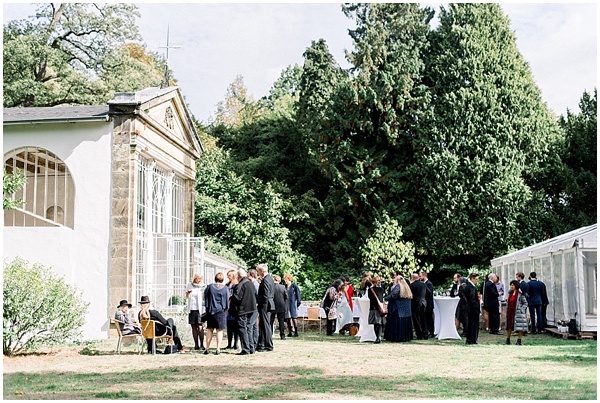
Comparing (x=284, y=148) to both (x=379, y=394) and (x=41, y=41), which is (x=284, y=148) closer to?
(x=41, y=41)

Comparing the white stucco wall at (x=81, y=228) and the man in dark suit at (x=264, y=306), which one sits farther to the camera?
the white stucco wall at (x=81, y=228)

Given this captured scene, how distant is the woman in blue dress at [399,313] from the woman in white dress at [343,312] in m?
2.98

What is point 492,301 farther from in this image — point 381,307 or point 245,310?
point 245,310

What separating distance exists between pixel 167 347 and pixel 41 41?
25.6 metres

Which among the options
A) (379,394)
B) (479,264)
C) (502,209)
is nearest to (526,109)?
(502,209)

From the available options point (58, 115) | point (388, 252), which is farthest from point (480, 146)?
point (58, 115)

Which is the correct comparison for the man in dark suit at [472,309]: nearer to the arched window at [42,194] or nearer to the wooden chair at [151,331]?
the wooden chair at [151,331]

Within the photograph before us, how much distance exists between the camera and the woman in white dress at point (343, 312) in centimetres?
2028

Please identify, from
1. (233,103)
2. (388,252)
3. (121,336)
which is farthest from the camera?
(233,103)

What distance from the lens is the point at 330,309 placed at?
66.6ft

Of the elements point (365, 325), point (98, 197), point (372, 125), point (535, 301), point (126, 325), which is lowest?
point (365, 325)

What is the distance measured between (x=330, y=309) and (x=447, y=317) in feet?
12.2

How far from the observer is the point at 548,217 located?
31094 millimetres

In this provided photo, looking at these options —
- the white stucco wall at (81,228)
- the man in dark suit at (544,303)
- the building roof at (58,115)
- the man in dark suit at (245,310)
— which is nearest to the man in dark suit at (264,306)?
the man in dark suit at (245,310)
